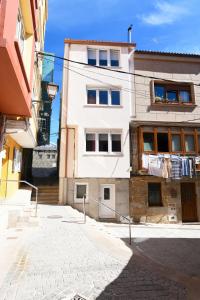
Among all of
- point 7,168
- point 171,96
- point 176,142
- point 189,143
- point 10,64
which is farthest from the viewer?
point 171,96

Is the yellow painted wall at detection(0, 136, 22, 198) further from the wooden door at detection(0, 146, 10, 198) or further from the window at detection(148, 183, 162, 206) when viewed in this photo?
the window at detection(148, 183, 162, 206)

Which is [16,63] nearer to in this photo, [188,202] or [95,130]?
[95,130]

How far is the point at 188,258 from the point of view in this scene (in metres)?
8.22

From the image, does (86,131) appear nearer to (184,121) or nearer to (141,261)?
(184,121)

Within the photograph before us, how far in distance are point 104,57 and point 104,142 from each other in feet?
21.2

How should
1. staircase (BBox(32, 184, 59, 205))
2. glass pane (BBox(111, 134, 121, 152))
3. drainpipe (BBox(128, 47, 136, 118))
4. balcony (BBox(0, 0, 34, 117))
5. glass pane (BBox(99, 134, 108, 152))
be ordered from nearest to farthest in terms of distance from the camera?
balcony (BBox(0, 0, 34, 117)) → staircase (BBox(32, 184, 59, 205)) → glass pane (BBox(99, 134, 108, 152)) → glass pane (BBox(111, 134, 121, 152)) → drainpipe (BBox(128, 47, 136, 118))

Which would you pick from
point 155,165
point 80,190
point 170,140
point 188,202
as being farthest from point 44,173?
point 188,202

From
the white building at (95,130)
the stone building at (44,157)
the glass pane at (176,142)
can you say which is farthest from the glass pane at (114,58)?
the stone building at (44,157)

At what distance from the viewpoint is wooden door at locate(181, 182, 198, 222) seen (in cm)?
1680

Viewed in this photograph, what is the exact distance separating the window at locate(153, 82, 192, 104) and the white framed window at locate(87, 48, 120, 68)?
350 centimetres

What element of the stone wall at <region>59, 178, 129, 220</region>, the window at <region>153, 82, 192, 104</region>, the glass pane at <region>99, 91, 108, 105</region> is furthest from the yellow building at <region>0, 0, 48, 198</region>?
the window at <region>153, 82, 192, 104</region>

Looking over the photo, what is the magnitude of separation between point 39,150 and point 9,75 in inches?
950

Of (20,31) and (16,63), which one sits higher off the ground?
(20,31)

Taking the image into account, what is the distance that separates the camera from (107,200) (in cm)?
→ 1611
